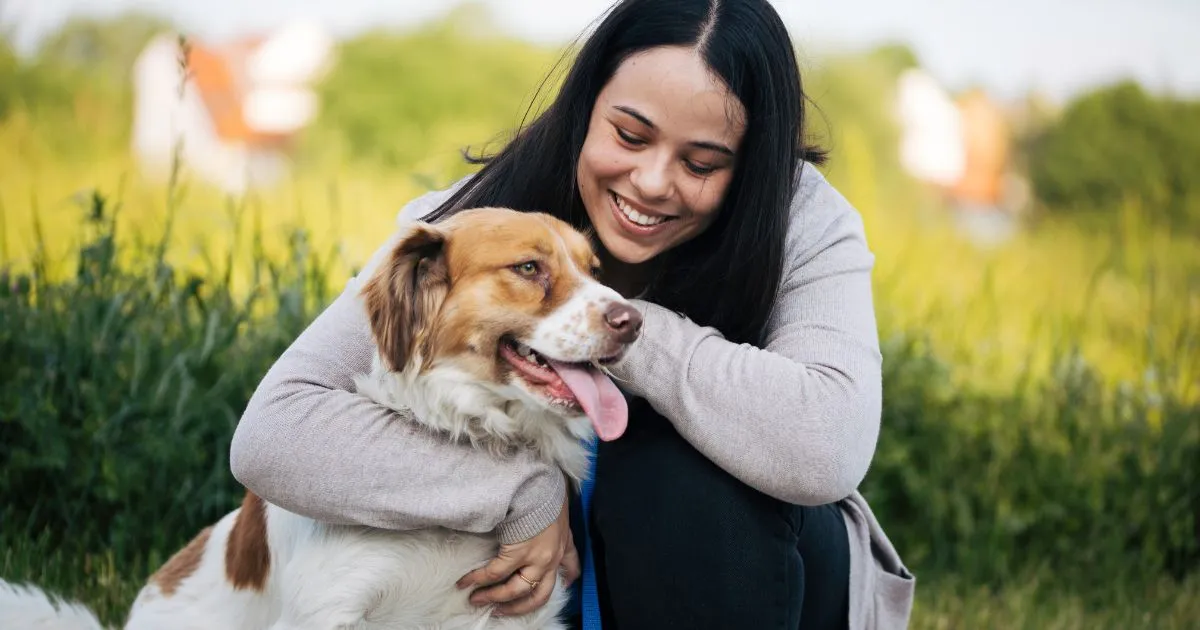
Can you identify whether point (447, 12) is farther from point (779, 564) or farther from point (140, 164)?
point (779, 564)

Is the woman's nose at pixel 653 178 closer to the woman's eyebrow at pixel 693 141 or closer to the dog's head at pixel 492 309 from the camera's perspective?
the woman's eyebrow at pixel 693 141

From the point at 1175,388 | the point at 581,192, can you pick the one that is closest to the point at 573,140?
the point at 581,192

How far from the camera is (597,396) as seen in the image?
2.27m

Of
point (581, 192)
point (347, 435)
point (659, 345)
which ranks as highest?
point (581, 192)

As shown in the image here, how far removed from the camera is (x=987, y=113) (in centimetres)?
833

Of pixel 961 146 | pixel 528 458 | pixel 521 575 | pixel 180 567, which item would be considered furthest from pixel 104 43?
pixel 521 575

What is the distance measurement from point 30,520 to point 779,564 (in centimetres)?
203

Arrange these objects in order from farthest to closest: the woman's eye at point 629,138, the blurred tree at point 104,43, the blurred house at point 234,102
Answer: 1. the blurred tree at point 104,43
2. the blurred house at point 234,102
3. the woman's eye at point 629,138

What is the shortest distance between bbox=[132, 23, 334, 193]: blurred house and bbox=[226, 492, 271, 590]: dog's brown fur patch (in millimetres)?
4861

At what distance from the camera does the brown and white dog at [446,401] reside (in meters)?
2.23

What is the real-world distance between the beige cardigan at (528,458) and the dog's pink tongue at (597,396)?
0.05m

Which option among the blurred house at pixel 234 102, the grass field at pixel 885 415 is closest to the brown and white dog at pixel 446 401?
the grass field at pixel 885 415

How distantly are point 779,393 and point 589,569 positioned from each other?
62 centimetres

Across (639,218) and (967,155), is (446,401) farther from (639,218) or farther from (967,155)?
(967,155)
